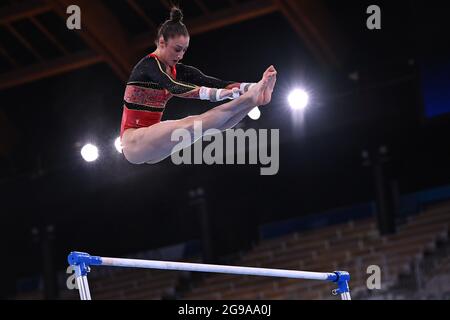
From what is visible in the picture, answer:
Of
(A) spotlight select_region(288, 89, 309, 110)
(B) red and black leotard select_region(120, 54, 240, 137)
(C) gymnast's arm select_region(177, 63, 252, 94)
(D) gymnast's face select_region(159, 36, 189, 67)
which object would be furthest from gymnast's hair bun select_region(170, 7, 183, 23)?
(A) spotlight select_region(288, 89, 309, 110)

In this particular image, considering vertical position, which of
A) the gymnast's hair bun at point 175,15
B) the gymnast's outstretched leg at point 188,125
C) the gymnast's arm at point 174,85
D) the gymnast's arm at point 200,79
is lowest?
the gymnast's outstretched leg at point 188,125

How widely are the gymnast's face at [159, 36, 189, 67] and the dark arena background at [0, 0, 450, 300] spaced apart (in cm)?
626

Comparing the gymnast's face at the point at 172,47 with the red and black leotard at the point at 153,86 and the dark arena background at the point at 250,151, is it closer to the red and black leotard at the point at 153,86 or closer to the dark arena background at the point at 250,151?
the red and black leotard at the point at 153,86

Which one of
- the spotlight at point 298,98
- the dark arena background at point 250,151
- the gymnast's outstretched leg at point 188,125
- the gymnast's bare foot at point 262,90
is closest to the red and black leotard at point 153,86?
the gymnast's outstretched leg at point 188,125

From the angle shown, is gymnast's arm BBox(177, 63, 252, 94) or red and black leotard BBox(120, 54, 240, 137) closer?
red and black leotard BBox(120, 54, 240, 137)

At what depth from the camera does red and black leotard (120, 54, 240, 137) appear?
6.33m

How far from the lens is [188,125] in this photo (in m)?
6.38

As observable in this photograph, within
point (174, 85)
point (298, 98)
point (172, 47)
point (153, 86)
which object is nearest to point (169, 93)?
point (153, 86)

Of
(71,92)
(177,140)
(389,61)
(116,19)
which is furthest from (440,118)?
(177,140)

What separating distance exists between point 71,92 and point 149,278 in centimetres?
393

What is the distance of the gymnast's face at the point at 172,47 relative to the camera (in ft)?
21.1

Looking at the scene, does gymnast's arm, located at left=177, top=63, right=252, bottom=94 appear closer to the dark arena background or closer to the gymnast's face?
the gymnast's face
